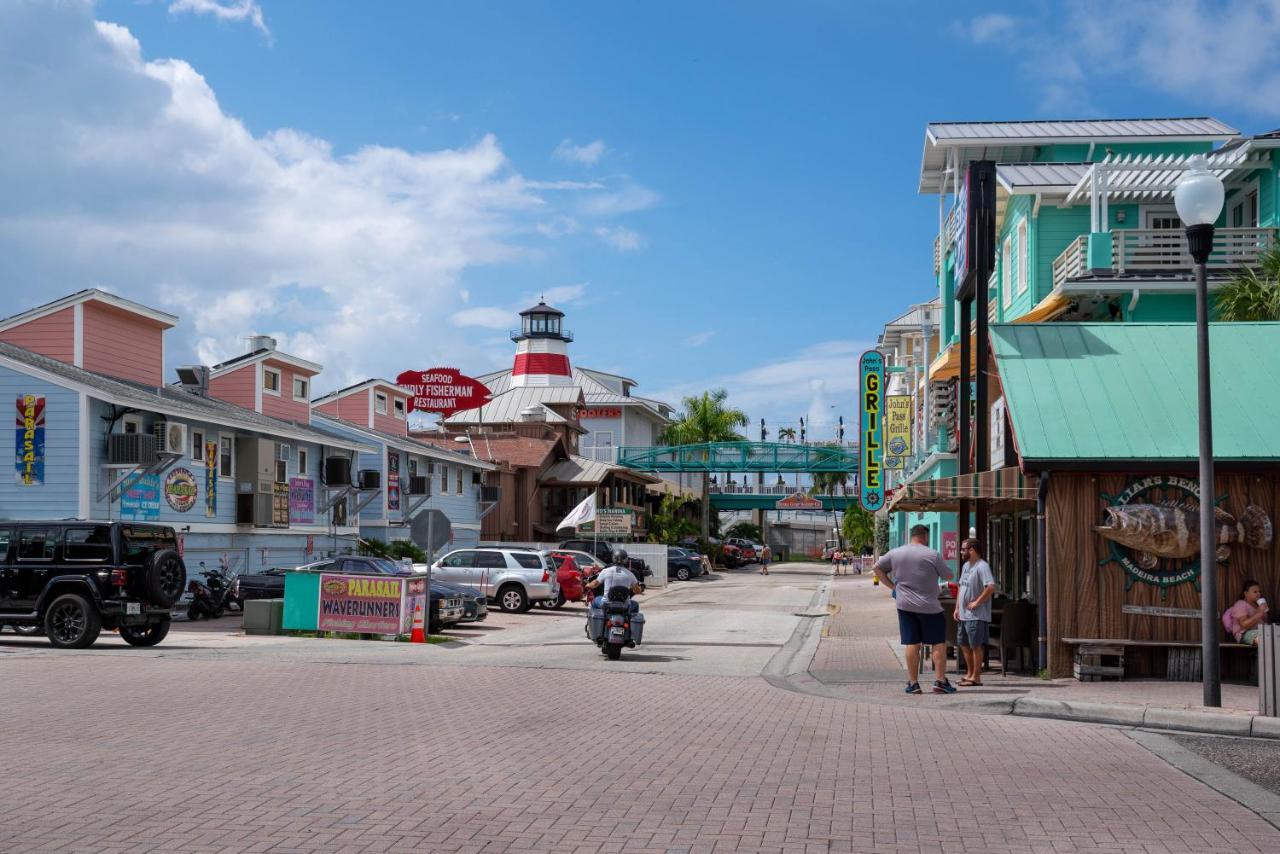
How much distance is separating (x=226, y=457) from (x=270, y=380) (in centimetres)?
811

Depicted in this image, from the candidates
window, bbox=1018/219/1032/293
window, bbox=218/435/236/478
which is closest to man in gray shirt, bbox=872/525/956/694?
window, bbox=1018/219/1032/293

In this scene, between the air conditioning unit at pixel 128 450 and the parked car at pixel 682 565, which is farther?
the parked car at pixel 682 565

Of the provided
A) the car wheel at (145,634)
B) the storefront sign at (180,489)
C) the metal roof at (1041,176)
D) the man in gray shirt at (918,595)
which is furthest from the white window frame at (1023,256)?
the car wheel at (145,634)

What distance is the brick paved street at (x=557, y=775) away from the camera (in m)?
6.91

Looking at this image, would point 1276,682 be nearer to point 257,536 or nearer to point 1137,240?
point 1137,240

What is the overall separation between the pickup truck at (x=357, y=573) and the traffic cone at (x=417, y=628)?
1209 mm

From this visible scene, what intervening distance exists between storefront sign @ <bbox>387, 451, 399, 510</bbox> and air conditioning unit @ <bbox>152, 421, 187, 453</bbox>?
1500 cm

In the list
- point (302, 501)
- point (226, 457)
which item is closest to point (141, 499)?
point (226, 457)

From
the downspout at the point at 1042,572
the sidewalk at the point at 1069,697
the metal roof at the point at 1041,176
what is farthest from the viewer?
the metal roof at the point at 1041,176

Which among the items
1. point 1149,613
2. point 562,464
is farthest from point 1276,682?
point 562,464

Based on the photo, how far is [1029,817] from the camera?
7.49 meters

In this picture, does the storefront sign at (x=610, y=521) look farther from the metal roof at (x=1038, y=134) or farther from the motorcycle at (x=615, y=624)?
the motorcycle at (x=615, y=624)

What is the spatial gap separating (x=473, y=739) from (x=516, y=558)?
2113cm

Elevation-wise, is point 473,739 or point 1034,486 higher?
point 1034,486
